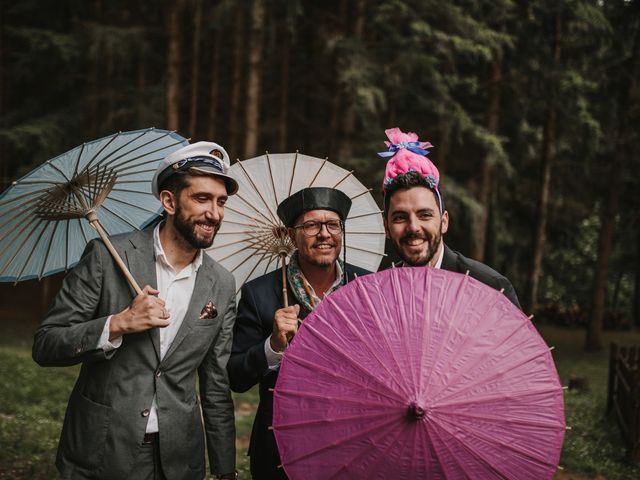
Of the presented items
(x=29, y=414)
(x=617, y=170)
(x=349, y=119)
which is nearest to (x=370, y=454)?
(x=29, y=414)

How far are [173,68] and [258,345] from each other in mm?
11807

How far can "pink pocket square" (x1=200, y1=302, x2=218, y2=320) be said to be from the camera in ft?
9.92

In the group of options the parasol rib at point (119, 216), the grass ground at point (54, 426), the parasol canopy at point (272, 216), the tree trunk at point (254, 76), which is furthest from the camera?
the tree trunk at point (254, 76)

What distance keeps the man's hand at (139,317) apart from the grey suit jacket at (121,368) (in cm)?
7

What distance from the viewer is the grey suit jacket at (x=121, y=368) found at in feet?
9.18

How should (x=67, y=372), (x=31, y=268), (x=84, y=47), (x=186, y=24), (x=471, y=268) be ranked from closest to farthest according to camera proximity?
1. (x=471, y=268)
2. (x=31, y=268)
3. (x=67, y=372)
4. (x=84, y=47)
5. (x=186, y=24)

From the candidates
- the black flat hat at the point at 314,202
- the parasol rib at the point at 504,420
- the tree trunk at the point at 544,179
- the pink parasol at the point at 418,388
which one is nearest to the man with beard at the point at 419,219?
the black flat hat at the point at 314,202

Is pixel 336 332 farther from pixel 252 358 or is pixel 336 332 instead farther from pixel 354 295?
pixel 252 358

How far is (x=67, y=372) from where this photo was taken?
40.2 ft

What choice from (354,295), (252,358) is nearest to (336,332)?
(354,295)

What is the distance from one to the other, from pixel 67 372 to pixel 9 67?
467 inches

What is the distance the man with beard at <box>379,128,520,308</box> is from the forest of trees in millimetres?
10198

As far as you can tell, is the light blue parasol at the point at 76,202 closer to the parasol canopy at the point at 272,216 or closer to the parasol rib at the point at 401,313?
the parasol canopy at the point at 272,216

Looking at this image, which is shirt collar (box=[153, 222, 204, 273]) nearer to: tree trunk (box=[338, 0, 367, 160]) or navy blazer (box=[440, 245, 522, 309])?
navy blazer (box=[440, 245, 522, 309])
